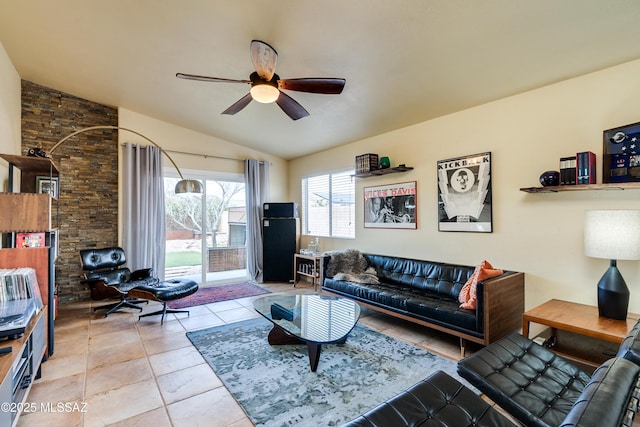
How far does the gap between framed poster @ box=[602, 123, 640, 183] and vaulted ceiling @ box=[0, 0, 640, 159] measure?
58 cm

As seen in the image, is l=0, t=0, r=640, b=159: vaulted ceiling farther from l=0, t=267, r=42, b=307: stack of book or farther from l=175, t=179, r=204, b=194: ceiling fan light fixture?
l=0, t=267, r=42, b=307: stack of book

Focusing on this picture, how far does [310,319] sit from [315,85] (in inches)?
83.6

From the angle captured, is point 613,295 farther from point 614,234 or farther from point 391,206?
point 391,206

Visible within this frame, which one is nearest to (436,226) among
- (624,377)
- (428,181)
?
(428,181)

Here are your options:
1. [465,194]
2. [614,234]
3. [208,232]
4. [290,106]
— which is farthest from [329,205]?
[614,234]

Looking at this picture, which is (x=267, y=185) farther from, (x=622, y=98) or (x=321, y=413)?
(x=622, y=98)

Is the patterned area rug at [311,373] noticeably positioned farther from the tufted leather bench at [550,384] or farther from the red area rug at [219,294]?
the red area rug at [219,294]

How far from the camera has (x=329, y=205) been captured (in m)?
5.56

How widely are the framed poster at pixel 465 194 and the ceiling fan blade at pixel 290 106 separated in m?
1.90

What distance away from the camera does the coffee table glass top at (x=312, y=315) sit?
8.14 ft

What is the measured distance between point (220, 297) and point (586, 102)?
500 cm


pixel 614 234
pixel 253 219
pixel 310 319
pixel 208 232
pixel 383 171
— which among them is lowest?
pixel 310 319

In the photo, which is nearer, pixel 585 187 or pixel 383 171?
pixel 585 187

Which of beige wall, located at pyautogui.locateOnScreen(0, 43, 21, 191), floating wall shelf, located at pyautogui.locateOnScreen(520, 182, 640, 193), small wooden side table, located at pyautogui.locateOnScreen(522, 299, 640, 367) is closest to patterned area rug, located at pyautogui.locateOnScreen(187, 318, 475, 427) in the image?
small wooden side table, located at pyautogui.locateOnScreen(522, 299, 640, 367)
